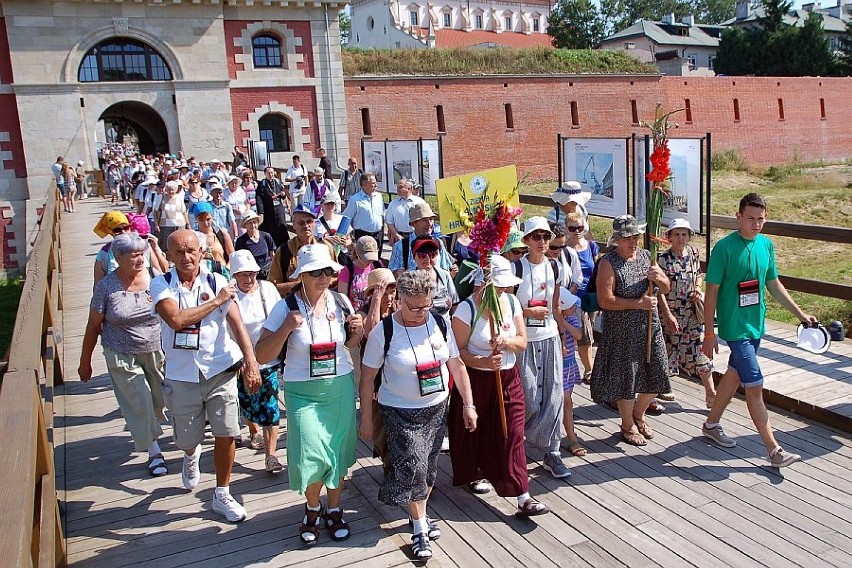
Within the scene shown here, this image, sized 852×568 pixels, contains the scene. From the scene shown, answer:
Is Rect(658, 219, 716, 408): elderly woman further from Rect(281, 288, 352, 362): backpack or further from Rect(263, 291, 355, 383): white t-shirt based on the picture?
Rect(263, 291, 355, 383): white t-shirt

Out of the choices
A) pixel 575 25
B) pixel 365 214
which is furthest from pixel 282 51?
pixel 575 25

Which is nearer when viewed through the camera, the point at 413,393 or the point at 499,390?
the point at 413,393

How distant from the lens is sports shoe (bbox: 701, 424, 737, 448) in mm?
5730

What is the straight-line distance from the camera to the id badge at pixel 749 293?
5379mm

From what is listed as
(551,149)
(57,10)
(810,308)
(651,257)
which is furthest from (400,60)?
(651,257)

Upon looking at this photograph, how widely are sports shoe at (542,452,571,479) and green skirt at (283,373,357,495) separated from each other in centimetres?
159

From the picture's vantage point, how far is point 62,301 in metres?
11.1

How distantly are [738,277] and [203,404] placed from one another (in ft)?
12.0

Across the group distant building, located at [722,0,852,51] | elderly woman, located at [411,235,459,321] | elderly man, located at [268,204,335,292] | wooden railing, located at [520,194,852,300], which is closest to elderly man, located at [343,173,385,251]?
elderly man, located at [268,204,335,292]

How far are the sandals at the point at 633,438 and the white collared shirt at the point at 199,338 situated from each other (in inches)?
118

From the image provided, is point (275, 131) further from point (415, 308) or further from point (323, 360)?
point (415, 308)

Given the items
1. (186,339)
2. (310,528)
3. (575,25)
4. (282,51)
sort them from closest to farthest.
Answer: (310,528) → (186,339) → (282,51) → (575,25)

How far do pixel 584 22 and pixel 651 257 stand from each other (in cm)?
6295

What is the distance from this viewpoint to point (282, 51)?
29.7 m
